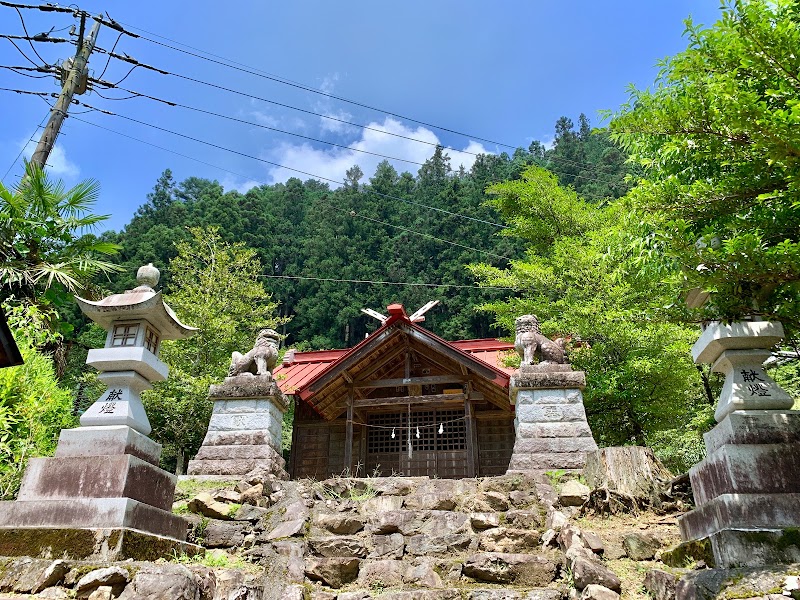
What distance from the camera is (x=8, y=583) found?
441cm

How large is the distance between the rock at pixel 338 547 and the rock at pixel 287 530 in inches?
14.6

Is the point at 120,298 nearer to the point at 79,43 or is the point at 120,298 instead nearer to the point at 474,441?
the point at 79,43

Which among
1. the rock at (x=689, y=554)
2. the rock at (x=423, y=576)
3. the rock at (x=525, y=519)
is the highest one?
the rock at (x=525, y=519)

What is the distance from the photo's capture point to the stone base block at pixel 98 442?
18.1 ft

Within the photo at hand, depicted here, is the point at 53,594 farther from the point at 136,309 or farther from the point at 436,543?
the point at 436,543

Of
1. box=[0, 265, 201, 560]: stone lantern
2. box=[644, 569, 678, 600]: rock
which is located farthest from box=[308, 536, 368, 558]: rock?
box=[644, 569, 678, 600]: rock

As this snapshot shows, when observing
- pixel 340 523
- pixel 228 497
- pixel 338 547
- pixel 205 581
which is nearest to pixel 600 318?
pixel 340 523

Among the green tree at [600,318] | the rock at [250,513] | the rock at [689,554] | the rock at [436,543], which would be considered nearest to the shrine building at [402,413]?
the green tree at [600,318]

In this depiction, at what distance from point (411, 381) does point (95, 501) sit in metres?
8.68

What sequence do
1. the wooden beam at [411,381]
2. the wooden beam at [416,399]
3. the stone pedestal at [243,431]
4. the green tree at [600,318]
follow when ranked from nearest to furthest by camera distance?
the stone pedestal at [243,431] < the green tree at [600,318] < the wooden beam at [416,399] < the wooden beam at [411,381]

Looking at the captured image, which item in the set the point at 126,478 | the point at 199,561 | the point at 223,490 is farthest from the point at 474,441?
the point at 126,478

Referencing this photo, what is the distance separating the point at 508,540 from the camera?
578 cm

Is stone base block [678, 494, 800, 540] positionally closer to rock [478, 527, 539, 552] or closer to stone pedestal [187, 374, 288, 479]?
rock [478, 527, 539, 552]

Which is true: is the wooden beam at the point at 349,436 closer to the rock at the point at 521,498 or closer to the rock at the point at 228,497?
the rock at the point at 228,497
